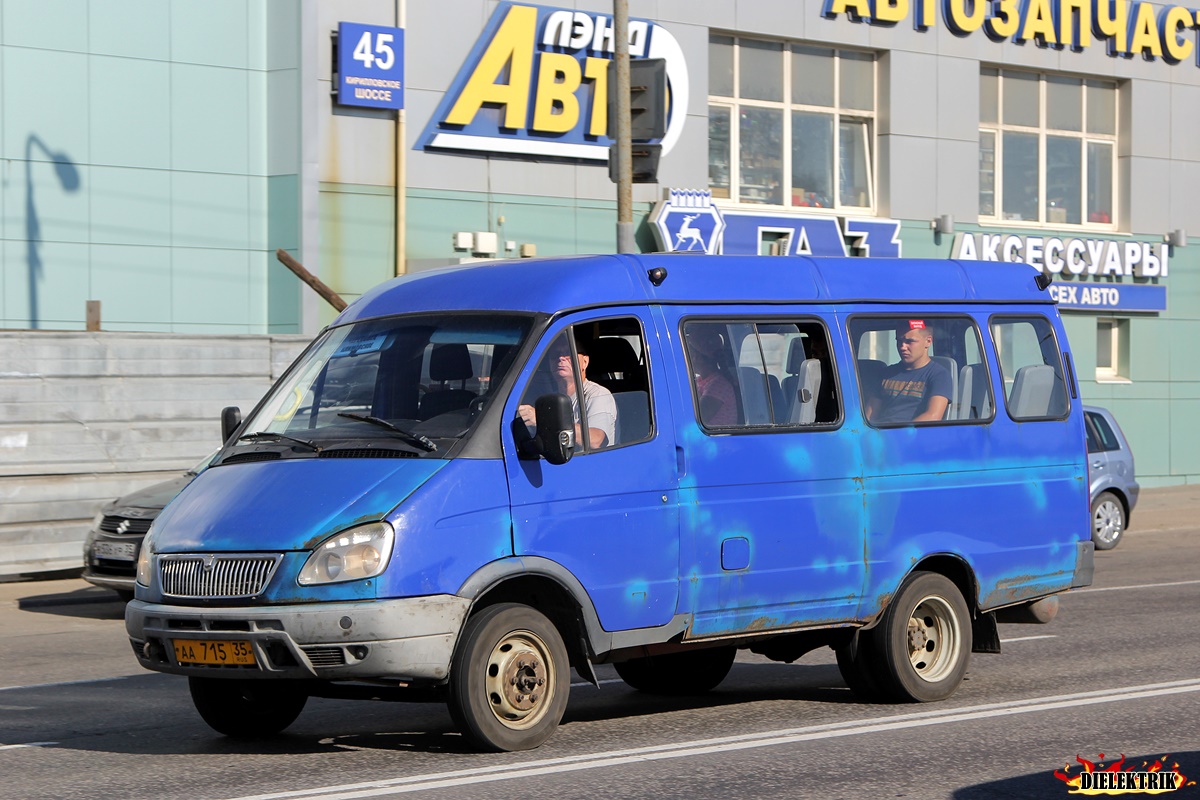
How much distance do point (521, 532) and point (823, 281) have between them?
253cm

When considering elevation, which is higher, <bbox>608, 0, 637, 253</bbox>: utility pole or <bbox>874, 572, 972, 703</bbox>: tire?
<bbox>608, 0, 637, 253</bbox>: utility pole

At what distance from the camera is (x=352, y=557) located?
729 cm

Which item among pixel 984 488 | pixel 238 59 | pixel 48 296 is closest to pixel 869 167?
pixel 238 59

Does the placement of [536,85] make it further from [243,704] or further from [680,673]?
[243,704]

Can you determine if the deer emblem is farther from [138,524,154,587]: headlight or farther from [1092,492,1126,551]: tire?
[138,524,154,587]: headlight

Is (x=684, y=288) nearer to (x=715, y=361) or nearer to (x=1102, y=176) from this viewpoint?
(x=715, y=361)

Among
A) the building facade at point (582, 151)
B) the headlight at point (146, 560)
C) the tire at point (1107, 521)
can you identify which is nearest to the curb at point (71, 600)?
the building facade at point (582, 151)

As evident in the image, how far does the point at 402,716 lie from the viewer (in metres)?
9.04

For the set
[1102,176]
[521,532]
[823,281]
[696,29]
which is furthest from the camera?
[1102,176]

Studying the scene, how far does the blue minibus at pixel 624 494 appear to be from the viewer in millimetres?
7414

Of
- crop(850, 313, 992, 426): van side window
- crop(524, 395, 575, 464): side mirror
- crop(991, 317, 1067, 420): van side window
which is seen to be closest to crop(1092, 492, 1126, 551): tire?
crop(991, 317, 1067, 420): van side window

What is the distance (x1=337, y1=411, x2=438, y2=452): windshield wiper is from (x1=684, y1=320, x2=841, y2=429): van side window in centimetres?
149

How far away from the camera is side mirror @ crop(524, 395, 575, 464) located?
7660 millimetres

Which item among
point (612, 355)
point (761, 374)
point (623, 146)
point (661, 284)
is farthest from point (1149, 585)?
point (612, 355)
